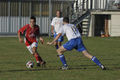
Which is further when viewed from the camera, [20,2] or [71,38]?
[20,2]

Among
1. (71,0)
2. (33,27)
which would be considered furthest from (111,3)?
(33,27)

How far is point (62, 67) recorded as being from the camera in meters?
14.9

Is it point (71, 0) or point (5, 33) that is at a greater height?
point (71, 0)

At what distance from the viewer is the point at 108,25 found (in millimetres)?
41156

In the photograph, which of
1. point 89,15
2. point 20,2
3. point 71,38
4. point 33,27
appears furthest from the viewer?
point 20,2

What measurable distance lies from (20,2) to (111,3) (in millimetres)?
8940

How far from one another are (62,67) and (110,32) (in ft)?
86.4

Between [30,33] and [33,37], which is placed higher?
[30,33]

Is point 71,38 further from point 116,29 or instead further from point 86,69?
point 116,29

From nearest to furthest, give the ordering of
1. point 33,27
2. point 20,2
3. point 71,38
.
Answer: point 71,38 < point 33,27 < point 20,2

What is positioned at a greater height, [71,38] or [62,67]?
[71,38]

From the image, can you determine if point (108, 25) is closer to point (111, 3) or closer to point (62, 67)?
point (111, 3)

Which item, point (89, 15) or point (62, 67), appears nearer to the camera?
point (62, 67)

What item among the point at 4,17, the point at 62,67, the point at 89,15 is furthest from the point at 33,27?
the point at 4,17
